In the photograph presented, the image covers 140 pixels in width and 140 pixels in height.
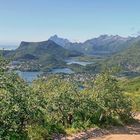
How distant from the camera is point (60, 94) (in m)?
59.5

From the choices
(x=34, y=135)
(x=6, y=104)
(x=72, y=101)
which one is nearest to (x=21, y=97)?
(x=6, y=104)

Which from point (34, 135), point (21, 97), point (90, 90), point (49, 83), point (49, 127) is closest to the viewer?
point (21, 97)

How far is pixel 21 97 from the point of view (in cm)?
3441

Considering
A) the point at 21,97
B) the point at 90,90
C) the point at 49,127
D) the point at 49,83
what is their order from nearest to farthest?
the point at 21,97, the point at 49,127, the point at 49,83, the point at 90,90

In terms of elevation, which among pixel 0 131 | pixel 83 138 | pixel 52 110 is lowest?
pixel 83 138

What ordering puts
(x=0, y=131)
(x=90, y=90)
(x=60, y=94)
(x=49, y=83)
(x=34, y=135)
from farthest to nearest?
(x=90, y=90) < (x=49, y=83) < (x=60, y=94) < (x=34, y=135) < (x=0, y=131)

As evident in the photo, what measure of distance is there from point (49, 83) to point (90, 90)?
8.62 m

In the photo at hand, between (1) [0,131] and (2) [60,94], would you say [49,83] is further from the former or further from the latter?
(1) [0,131]

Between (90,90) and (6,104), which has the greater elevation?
(6,104)

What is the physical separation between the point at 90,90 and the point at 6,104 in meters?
41.6

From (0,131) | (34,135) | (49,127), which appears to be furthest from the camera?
(49,127)

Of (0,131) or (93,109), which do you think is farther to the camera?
(93,109)

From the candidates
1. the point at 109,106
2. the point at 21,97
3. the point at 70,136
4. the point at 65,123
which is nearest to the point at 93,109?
the point at 109,106

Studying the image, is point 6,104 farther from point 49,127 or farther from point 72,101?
point 72,101
